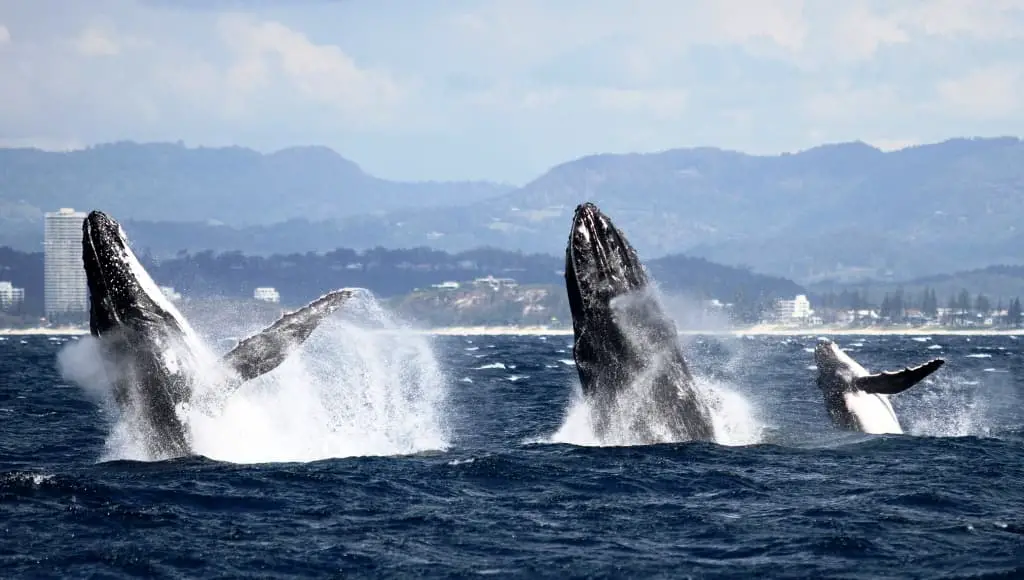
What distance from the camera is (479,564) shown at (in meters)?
14.9

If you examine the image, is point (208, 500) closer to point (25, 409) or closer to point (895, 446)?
point (895, 446)

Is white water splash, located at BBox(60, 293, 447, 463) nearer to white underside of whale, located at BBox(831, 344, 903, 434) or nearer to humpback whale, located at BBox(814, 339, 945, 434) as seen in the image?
humpback whale, located at BBox(814, 339, 945, 434)

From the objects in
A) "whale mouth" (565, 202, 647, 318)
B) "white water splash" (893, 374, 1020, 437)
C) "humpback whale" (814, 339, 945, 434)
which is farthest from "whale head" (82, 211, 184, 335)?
"white water splash" (893, 374, 1020, 437)

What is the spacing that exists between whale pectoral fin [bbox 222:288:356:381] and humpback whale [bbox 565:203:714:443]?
3821 millimetres

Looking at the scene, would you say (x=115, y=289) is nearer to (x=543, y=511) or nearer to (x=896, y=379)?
(x=543, y=511)

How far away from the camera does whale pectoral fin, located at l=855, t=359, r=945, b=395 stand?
21.8 meters

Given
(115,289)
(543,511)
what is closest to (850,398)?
(543,511)

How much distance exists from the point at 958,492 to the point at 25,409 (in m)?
25.4

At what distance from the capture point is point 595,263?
20469 mm

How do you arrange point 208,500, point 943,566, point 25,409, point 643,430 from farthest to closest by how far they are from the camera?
point 25,409, point 643,430, point 208,500, point 943,566

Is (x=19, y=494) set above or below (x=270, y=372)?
below

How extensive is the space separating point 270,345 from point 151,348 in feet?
5.80

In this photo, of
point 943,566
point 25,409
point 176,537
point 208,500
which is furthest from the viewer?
point 25,409

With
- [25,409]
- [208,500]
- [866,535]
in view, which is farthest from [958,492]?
[25,409]
